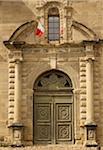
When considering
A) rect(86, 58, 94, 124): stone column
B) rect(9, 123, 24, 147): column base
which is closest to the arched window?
rect(86, 58, 94, 124): stone column

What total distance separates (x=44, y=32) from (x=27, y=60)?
1391 millimetres

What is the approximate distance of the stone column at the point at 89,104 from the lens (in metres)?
24.4

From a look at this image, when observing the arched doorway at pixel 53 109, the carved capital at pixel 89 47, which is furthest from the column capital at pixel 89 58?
the arched doorway at pixel 53 109

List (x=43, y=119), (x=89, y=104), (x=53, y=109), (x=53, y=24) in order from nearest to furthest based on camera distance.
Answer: (x=89, y=104)
(x=43, y=119)
(x=53, y=109)
(x=53, y=24)

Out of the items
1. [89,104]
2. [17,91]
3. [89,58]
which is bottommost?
[89,104]

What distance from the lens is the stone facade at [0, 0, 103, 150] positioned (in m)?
24.7

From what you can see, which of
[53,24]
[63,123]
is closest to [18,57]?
[53,24]

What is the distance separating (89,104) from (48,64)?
2397 millimetres

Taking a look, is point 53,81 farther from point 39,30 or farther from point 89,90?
point 39,30

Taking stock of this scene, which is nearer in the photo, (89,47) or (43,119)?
(89,47)

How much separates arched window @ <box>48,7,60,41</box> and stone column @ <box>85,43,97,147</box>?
153 cm

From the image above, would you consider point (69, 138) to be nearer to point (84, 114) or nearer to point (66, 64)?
point (84, 114)

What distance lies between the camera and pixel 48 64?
25.2 meters

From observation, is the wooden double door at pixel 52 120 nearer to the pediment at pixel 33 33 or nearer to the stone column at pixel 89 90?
the stone column at pixel 89 90
